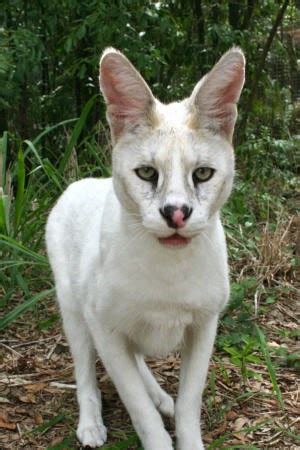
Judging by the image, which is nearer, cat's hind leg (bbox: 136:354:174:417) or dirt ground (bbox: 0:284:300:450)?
dirt ground (bbox: 0:284:300:450)

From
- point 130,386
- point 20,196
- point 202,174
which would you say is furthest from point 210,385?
point 20,196

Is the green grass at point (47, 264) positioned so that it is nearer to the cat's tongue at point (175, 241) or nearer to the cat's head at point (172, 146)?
the cat's tongue at point (175, 241)

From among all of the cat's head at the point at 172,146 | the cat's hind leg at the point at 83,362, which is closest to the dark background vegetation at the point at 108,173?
the cat's hind leg at the point at 83,362

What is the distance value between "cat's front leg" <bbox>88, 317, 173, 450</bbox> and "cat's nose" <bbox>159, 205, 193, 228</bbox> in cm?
61

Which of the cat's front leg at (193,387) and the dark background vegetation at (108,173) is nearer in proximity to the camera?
the cat's front leg at (193,387)

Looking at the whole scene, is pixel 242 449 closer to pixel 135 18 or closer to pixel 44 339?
pixel 44 339

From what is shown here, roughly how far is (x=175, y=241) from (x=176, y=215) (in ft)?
0.53

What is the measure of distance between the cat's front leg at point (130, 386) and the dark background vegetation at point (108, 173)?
0.22m

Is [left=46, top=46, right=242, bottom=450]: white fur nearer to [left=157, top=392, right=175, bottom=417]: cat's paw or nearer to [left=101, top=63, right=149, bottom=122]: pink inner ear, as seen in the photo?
[left=101, top=63, right=149, bottom=122]: pink inner ear

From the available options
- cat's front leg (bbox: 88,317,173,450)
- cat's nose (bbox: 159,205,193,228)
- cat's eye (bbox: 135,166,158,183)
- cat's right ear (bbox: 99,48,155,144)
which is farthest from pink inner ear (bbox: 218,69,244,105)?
cat's front leg (bbox: 88,317,173,450)

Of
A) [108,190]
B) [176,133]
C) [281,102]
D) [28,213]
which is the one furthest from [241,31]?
[176,133]

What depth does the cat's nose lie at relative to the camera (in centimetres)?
207

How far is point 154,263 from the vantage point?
239 cm

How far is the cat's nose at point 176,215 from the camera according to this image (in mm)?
2072
